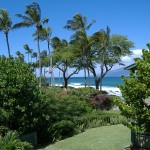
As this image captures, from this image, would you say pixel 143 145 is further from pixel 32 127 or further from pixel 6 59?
pixel 6 59

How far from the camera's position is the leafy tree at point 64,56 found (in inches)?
2100

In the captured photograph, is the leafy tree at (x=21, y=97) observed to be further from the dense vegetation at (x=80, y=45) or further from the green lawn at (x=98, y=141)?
the dense vegetation at (x=80, y=45)

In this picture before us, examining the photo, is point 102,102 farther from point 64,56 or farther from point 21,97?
point 64,56

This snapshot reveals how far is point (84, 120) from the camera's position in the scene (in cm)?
1884

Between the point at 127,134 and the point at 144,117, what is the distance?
502cm

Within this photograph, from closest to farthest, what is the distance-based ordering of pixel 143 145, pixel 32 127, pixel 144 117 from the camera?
pixel 144 117 < pixel 143 145 < pixel 32 127

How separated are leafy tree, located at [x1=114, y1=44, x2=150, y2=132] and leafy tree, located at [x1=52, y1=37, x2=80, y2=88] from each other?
3830cm

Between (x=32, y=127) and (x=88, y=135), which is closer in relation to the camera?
(x=32, y=127)

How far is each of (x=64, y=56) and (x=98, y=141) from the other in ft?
129

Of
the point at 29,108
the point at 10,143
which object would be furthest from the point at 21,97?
the point at 10,143

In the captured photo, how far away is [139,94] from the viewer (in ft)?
39.2

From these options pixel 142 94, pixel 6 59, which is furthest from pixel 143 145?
pixel 6 59

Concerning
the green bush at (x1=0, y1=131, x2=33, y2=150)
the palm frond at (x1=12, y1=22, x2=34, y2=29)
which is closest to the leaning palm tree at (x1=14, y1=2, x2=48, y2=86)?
the palm frond at (x1=12, y1=22, x2=34, y2=29)

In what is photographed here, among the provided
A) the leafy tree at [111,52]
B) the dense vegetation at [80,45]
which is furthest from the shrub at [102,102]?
the leafy tree at [111,52]
